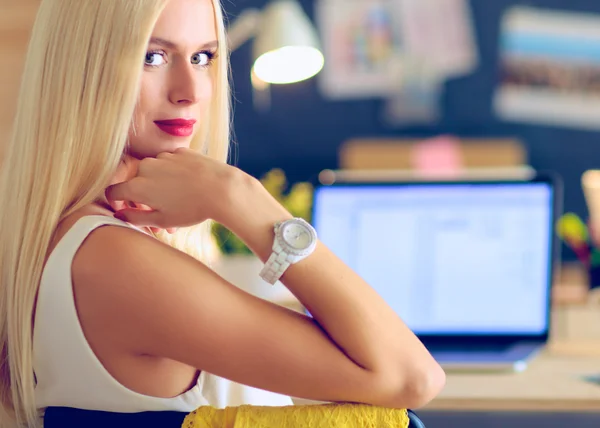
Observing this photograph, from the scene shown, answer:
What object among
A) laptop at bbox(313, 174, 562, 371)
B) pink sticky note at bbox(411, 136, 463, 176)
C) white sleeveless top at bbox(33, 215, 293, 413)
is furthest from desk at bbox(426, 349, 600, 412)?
pink sticky note at bbox(411, 136, 463, 176)

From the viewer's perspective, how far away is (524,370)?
1302mm

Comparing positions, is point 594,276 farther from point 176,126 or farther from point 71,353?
point 71,353

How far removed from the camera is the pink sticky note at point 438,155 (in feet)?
8.32

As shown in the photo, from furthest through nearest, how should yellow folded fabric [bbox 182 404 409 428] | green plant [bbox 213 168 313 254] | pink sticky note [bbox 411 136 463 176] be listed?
pink sticky note [bbox 411 136 463 176], green plant [bbox 213 168 313 254], yellow folded fabric [bbox 182 404 409 428]

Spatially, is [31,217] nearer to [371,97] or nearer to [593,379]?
[593,379]

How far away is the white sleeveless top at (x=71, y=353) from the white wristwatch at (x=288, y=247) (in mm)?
154

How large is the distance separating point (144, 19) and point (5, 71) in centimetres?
178

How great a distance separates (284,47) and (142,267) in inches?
51.1

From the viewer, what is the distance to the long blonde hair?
31.4 inches

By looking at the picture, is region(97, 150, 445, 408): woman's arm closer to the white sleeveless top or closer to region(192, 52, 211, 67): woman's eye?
the white sleeveless top

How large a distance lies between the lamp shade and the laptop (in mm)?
578

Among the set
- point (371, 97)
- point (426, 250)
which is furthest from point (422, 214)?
point (371, 97)

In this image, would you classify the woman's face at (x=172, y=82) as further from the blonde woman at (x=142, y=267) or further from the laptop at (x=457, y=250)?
the laptop at (x=457, y=250)

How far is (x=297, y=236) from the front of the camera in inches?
29.6
